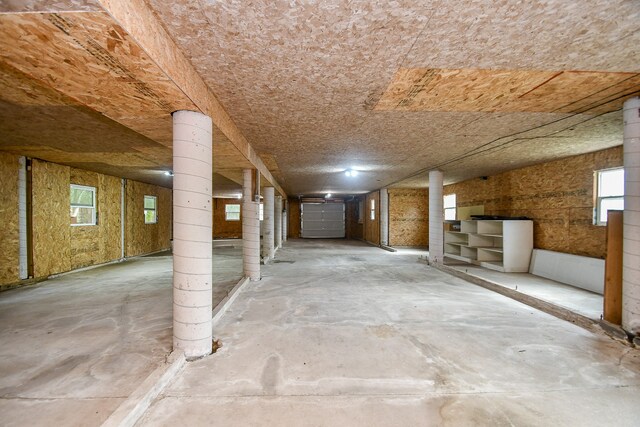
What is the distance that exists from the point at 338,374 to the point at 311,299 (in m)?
2.24

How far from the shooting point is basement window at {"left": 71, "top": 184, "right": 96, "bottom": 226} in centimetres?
721

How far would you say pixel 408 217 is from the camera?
1288cm

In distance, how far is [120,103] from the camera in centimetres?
234

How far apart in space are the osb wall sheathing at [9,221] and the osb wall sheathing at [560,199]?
1168cm

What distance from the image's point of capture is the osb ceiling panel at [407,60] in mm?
1782

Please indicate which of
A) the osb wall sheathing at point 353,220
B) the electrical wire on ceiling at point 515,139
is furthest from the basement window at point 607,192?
the osb wall sheathing at point 353,220

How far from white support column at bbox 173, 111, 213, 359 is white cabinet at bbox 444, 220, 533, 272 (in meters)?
7.05

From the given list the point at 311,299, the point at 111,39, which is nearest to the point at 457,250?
the point at 311,299

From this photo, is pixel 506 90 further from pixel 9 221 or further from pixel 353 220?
pixel 353 220

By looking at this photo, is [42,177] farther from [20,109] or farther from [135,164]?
[20,109]

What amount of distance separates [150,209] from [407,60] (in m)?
11.1

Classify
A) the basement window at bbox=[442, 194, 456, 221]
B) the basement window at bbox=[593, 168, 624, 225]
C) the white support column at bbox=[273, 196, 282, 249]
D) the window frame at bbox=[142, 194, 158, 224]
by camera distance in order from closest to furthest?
the basement window at bbox=[593, 168, 624, 225] → the window frame at bbox=[142, 194, 158, 224] → the basement window at bbox=[442, 194, 456, 221] → the white support column at bbox=[273, 196, 282, 249]

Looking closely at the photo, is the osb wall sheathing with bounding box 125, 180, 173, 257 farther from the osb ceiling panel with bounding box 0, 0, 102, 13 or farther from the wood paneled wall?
the osb ceiling panel with bounding box 0, 0, 102, 13

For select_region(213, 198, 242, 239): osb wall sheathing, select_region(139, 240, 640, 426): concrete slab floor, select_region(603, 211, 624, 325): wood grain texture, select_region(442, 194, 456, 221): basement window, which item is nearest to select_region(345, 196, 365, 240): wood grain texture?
select_region(442, 194, 456, 221): basement window
